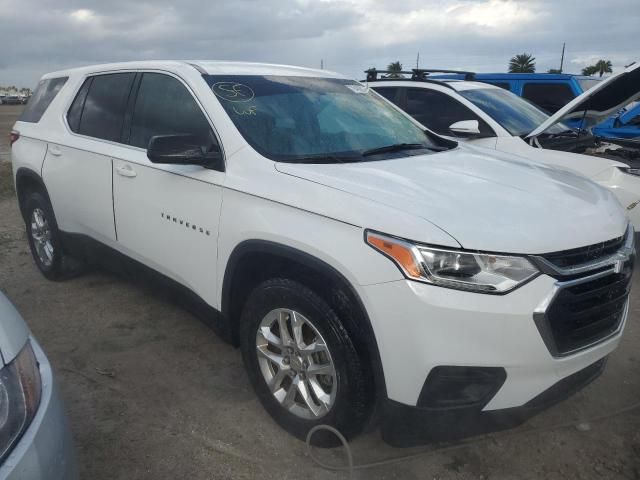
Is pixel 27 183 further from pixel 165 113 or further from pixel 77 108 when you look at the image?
pixel 165 113

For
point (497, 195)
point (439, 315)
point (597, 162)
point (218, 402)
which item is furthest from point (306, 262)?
point (597, 162)

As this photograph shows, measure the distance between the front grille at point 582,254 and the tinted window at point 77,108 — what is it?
3.44 meters

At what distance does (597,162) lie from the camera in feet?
15.9

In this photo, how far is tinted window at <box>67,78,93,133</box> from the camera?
4.11 meters

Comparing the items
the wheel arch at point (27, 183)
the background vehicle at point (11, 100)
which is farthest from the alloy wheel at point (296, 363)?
the background vehicle at point (11, 100)

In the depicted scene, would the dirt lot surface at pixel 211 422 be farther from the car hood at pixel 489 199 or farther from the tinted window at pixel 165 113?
the tinted window at pixel 165 113

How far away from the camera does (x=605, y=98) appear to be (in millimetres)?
4430

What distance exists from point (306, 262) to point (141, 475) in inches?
48.1

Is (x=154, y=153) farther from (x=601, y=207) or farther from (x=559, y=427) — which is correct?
(x=559, y=427)

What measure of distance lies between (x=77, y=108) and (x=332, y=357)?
302 cm

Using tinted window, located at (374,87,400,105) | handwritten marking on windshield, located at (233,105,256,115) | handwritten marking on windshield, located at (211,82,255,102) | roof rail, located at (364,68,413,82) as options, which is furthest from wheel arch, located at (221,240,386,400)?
roof rail, located at (364,68,413,82)

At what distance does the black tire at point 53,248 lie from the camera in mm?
4438

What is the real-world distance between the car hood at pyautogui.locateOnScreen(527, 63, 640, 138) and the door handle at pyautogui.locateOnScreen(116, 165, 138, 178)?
11.2ft

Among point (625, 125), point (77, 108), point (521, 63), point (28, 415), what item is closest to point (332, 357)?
point (28, 415)
